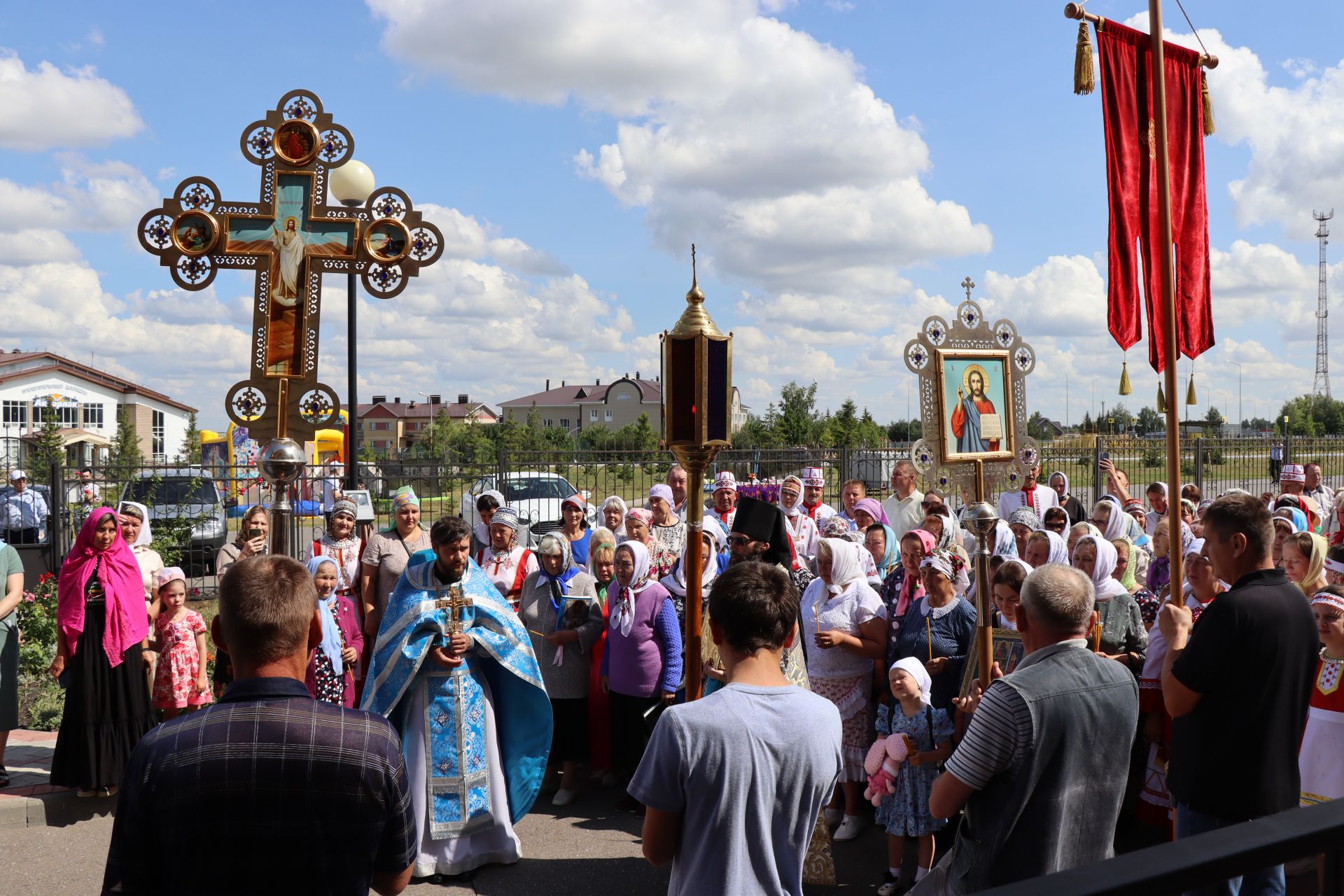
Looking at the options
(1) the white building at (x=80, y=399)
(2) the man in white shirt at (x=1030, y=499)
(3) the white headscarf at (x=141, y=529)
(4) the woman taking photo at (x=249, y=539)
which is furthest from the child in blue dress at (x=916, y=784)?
(1) the white building at (x=80, y=399)

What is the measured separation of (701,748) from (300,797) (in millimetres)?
924

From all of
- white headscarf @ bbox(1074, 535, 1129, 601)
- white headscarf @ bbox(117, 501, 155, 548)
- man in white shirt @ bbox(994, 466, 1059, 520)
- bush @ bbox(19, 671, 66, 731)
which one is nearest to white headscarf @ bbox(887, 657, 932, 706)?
white headscarf @ bbox(1074, 535, 1129, 601)

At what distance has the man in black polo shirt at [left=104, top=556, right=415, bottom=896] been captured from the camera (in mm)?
2223

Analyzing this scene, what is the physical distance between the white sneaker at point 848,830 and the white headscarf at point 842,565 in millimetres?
1221

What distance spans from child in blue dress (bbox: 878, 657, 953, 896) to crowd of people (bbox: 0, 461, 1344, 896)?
14 millimetres

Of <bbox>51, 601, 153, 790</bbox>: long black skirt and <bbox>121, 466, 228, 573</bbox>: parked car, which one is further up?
<bbox>121, 466, 228, 573</bbox>: parked car

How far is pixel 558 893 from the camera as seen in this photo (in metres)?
5.11

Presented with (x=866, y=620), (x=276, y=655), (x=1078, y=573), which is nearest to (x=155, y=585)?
(x=866, y=620)

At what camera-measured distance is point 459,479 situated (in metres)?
11.9

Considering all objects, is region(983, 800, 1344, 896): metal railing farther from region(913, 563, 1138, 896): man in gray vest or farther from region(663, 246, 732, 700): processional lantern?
region(663, 246, 732, 700): processional lantern

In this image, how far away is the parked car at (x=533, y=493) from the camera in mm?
11891

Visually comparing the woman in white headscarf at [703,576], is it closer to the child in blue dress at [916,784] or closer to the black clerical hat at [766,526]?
the black clerical hat at [766,526]

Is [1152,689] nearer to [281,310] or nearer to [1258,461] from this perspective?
[281,310]

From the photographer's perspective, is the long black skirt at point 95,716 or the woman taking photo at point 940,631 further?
the long black skirt at point 95,716
